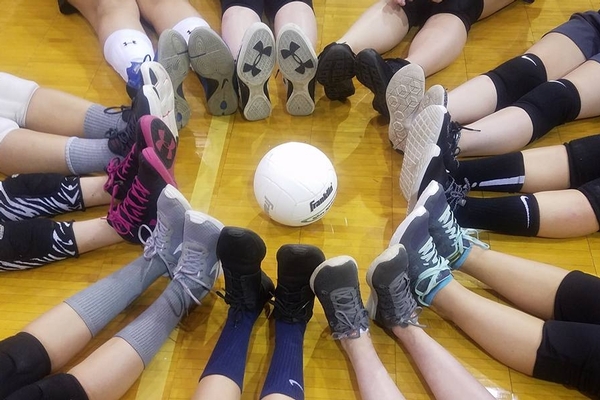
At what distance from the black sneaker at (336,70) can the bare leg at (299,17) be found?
169 mm

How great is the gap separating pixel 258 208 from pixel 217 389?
0.54m

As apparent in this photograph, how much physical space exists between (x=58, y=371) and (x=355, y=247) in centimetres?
73

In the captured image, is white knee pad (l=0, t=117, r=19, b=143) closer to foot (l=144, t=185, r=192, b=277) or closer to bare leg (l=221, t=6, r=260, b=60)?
foot (l=144, t=185, r=192, b=277)

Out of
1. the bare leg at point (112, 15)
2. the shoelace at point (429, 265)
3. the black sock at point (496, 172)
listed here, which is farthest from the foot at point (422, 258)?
the bare leg at point (112, 15)

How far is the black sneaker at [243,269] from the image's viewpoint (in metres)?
1.21

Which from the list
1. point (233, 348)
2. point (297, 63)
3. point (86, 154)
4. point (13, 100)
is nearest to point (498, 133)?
point (297, 63)

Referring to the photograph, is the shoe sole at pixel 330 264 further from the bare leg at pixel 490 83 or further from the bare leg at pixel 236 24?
the bare leg at pixel 236 24

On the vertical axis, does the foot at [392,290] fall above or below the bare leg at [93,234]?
above

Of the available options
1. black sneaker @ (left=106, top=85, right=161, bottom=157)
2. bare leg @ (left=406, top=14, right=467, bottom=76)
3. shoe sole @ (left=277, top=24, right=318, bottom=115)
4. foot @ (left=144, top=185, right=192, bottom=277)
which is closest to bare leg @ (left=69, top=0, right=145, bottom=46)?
black sneaker @ (left=106, top=85, right=161, bottom=157)

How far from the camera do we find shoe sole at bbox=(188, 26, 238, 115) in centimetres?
Result: 156

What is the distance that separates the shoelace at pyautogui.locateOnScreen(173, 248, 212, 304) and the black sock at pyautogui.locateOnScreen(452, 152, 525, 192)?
66 centimetres

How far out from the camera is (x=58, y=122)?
1.58 metres

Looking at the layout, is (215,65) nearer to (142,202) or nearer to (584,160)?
(142,202)

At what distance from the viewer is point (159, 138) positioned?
1.36m
